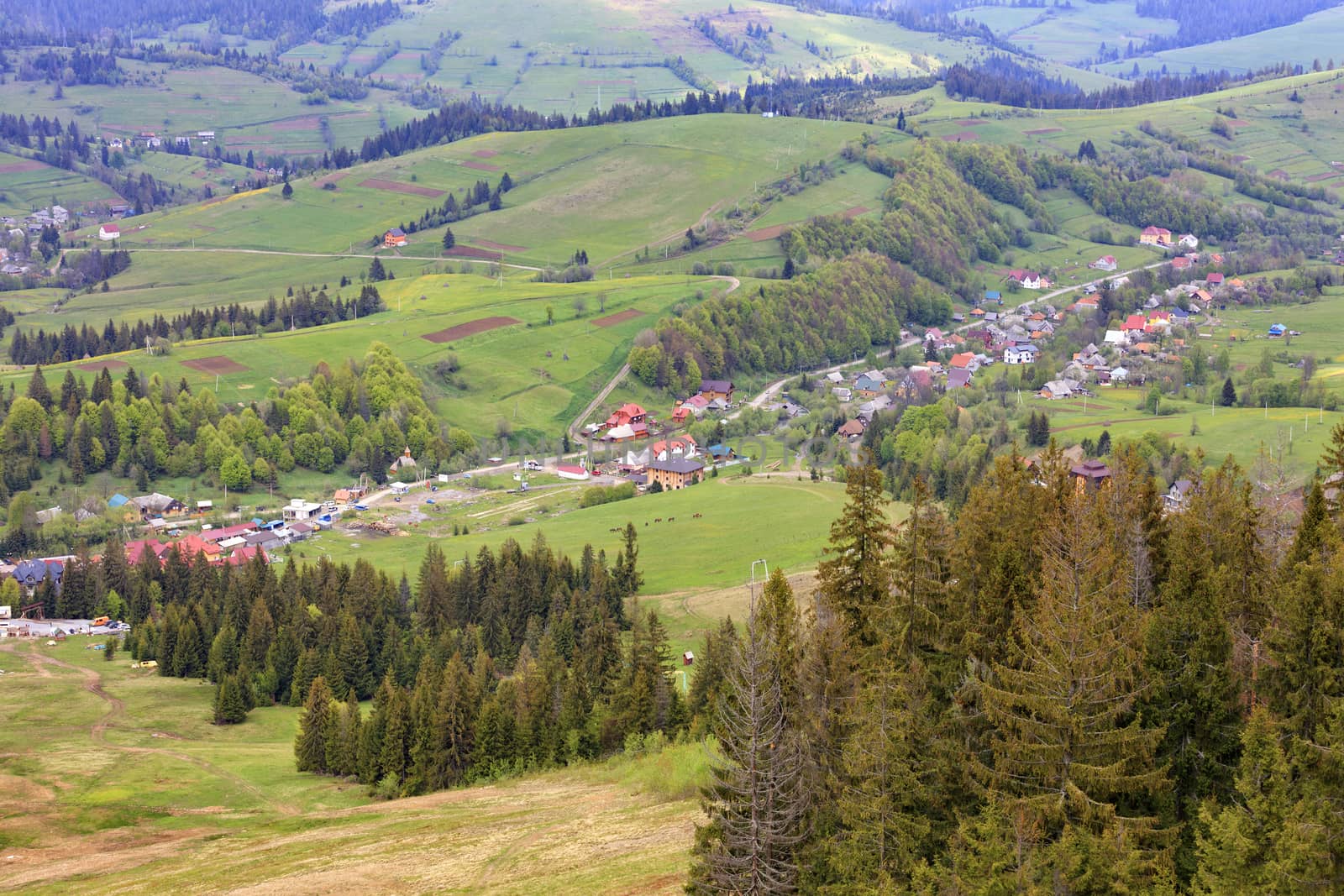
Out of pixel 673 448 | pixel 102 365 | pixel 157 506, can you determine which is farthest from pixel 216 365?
pixel 673 448

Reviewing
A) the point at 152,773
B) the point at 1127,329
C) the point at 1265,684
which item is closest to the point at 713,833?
the point at 1265,684

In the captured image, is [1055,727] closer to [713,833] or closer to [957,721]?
[957,721]

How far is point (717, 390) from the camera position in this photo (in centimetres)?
18512

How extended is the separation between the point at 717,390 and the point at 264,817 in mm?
126474

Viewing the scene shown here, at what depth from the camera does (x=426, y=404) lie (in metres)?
166

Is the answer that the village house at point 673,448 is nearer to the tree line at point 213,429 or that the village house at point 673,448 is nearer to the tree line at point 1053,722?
the tree line at point 213,429

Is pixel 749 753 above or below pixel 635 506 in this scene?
above

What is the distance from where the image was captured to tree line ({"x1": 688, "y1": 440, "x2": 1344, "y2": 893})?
31.7 meters

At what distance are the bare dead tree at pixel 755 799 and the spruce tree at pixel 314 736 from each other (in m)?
Result: 42.6

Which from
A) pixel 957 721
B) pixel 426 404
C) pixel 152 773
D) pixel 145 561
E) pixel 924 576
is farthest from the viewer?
pixel 426 404

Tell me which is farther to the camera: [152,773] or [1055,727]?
[152,773]

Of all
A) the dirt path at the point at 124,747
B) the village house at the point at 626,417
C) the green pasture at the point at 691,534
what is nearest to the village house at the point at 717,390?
the village house at the point at 626,417

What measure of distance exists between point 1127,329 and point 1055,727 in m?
169

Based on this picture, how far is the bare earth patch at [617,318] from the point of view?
641 feet
